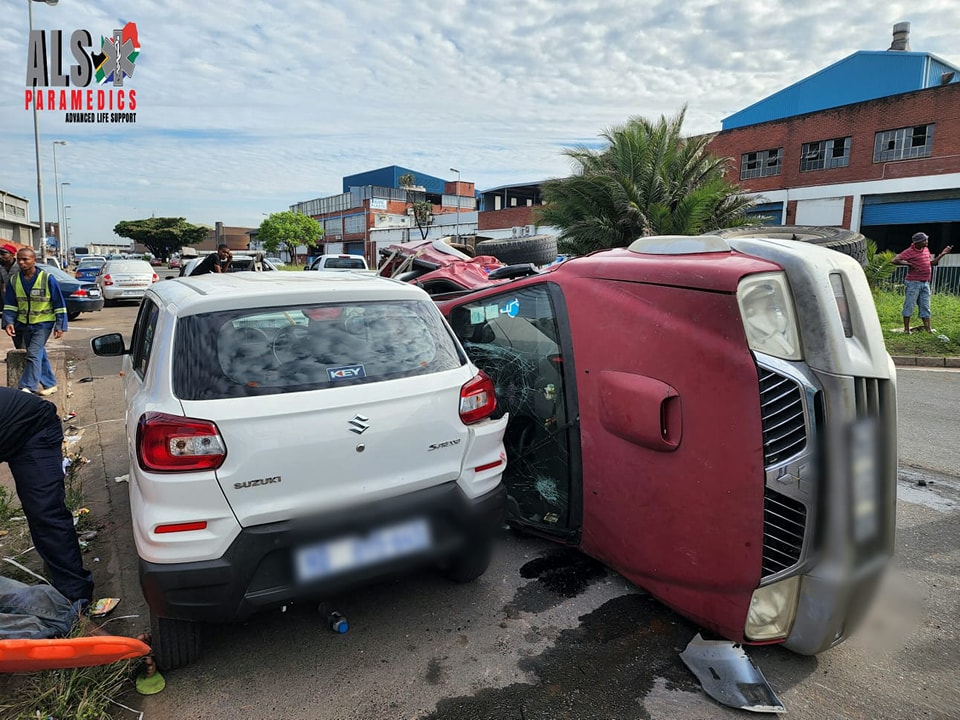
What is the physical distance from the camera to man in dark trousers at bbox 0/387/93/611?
2.75m

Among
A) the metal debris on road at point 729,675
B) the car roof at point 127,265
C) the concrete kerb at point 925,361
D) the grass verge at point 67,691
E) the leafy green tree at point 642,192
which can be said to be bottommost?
the grass verge at point 67,691

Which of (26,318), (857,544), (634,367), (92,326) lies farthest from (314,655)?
A: (92,326)

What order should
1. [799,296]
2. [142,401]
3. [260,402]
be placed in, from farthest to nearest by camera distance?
[142,401] → [260,402] → [799,296]

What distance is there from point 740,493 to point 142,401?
244 cm

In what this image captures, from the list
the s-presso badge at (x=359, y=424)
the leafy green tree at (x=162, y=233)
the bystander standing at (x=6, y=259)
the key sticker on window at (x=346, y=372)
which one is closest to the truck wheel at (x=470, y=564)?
the s-presso badge at (x=359, y=424)

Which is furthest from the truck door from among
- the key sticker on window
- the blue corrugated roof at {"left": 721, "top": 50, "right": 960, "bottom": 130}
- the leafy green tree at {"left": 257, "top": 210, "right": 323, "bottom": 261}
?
the leafy green tree at {"left": 257, "top": 210, "right": 323, "bottom": 261}

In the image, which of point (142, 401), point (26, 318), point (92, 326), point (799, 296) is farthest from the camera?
point (92, 326)

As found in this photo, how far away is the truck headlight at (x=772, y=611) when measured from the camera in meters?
2.35

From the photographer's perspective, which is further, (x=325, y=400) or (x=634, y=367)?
(x=634, y=367)

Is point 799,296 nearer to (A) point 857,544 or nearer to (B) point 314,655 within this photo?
(A) point 857,544

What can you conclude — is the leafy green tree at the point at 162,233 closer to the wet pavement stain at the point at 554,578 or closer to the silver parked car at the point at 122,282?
the silver parked car at the point at 122,282

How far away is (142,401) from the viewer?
2.57m

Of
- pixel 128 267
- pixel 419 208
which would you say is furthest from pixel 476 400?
pixel 419 208

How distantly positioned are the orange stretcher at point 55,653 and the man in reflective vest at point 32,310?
19.3 feet
